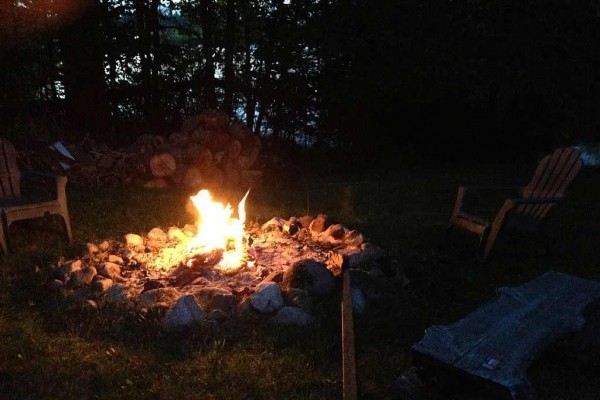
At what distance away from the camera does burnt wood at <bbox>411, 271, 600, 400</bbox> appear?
92.5 inches

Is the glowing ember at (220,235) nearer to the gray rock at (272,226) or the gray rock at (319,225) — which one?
the gray rock at (272,226)

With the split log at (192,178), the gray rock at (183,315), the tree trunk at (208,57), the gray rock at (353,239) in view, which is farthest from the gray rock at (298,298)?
the tree trunk at (208,57)

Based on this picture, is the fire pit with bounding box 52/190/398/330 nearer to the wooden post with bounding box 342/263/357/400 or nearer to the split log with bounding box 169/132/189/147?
the wooden post with bounding box 342/263/357/400

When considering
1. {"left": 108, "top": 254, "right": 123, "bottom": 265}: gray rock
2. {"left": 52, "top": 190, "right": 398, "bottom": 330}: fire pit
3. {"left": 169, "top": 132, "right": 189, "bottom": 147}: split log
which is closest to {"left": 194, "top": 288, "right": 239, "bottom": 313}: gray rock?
{"left": 52, "top": 190, "right": 398, "bottom": 330}: fire pit

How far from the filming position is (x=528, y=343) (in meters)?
2.62

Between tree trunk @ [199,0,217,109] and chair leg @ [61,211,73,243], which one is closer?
chair leg @ [61,211,73,243]

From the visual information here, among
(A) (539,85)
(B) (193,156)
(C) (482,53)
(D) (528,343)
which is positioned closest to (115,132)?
(B) (193,156)

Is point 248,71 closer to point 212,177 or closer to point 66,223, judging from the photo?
point 212,177

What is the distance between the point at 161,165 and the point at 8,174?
221cm

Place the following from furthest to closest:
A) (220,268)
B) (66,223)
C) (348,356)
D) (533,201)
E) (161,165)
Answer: (161,165) < (66,223) < (533,201) < (220,268) < (348,356)

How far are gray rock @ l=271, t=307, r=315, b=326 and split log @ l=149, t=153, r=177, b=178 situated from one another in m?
4.13

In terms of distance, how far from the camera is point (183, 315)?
351cm

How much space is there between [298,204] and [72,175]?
117 inches

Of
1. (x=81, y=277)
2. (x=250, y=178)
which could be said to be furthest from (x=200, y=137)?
(x=81, y=277)
